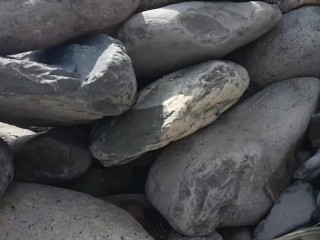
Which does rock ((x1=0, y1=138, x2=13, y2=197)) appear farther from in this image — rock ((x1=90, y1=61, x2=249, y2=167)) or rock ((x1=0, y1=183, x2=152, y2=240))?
rock ((x1=90, y1=61, x2=249, y2=167))

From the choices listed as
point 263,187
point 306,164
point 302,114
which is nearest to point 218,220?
point 263,187

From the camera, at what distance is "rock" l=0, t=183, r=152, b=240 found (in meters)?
1.40

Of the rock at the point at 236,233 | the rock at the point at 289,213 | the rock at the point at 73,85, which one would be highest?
the rock at the point at 73,85

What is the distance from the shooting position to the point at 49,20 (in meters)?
1.42

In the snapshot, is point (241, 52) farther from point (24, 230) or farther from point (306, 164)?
point (24, 230)

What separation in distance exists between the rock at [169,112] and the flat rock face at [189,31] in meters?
0.06

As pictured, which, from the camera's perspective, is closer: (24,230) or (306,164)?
(24,230)

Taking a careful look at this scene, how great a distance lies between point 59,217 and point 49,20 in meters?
0.51

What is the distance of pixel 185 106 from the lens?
1415 mm

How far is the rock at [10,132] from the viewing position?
5.76 feet

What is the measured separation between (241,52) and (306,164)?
0.43 meters

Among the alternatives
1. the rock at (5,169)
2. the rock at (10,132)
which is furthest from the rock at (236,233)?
the rock at (10,132)

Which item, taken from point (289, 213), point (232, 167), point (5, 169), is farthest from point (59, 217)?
point (289, 213)

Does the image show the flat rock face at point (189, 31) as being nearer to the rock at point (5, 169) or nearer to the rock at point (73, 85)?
the rock at point (73, 85)
